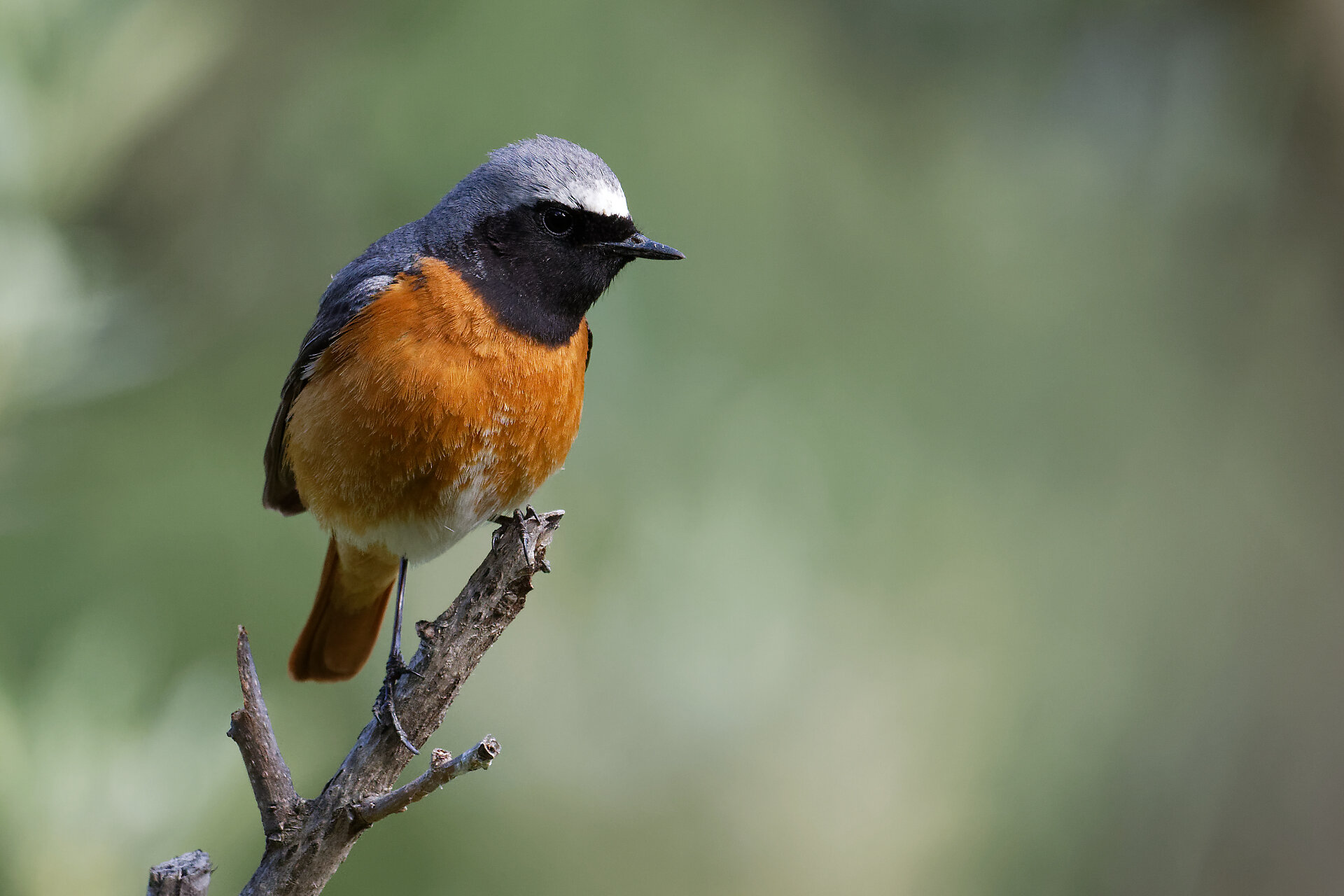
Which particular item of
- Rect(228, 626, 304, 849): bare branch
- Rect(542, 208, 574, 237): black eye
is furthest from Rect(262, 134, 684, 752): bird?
Rect(228, 626, 304, 849): bare branch

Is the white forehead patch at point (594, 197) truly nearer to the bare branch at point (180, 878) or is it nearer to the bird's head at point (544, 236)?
the bird's head at point (544, 236)

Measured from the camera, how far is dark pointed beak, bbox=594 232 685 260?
250 centimetres

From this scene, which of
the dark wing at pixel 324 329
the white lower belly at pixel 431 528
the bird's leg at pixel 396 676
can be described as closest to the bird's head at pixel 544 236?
the dark wing at pixel 324 329

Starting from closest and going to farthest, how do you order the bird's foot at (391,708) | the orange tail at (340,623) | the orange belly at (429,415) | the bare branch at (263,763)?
1. the bare branch at (263,763)
2. the bird's foot at (391,708)
3. the orange belly at (429,415)
4. the orange tail at (340,623)

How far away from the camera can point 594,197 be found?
2.49 metres

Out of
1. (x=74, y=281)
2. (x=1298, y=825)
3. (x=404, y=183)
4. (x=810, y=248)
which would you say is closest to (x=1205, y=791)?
(x=1298, y=825)

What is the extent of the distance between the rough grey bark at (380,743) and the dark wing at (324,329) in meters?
0.64

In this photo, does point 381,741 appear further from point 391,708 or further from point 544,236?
point 544,236

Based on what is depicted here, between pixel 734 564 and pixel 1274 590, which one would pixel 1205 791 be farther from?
pixel 734 564

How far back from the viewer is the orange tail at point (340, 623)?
2.91 metres

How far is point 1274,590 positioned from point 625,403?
2.39m

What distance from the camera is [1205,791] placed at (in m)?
3.77

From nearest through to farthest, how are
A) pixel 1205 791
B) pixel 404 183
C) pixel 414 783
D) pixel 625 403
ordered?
pixel 414 783, pixel 625 403, pixel 404 183, pixel 1205 791

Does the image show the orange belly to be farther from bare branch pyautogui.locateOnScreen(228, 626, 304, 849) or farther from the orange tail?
bare branch pyautogui.locateOnScreen(228, 626, 304, 849)
